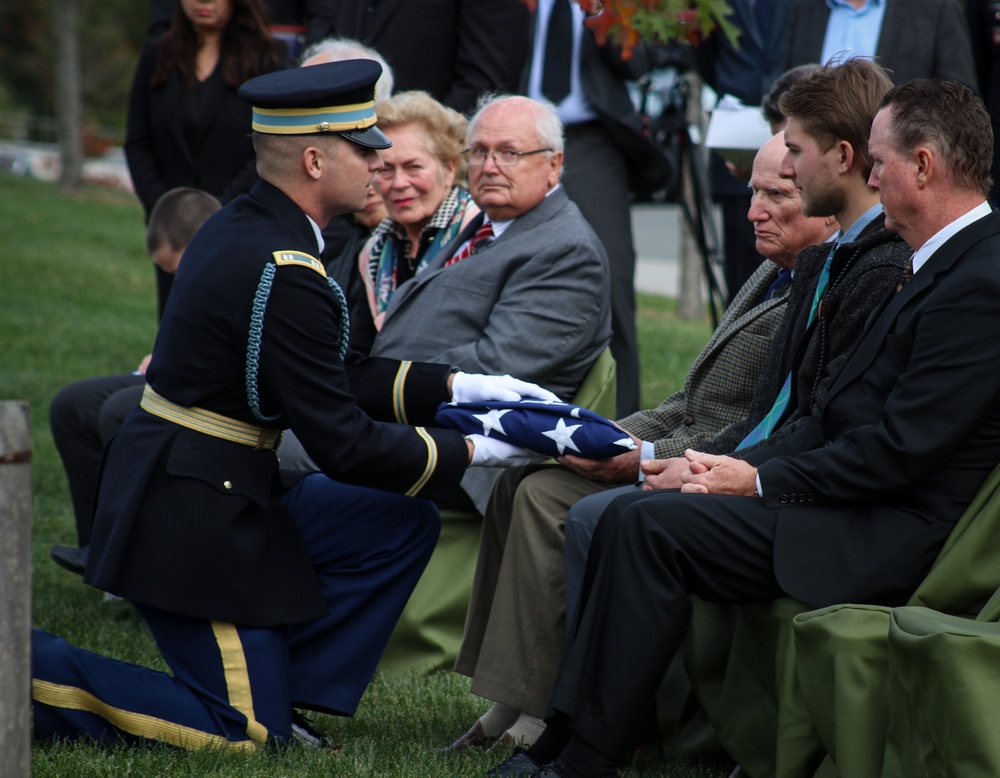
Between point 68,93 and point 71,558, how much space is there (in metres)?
19.6

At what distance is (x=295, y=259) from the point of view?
344 cm

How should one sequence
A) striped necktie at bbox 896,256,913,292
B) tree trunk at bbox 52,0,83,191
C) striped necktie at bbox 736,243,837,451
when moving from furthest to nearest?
1. tree trunk at bbox 52,0,83,191
2. striped necktie at bbox 736,243,837,451
3. striped necktie at bbox 896,256,913,292

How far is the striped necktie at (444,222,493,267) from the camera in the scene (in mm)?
4812

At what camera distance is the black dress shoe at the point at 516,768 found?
10.8ft

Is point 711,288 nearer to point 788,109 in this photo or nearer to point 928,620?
point 788,109

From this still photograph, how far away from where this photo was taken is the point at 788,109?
12.1 feet

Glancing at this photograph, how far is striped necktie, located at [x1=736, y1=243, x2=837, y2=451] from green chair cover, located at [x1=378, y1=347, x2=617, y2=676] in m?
0.91

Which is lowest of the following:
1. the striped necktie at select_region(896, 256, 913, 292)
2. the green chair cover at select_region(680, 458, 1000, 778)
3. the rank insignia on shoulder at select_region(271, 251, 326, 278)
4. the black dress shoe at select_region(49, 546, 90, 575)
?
the black dress shoe at select_region(49, 546, 90, 575)

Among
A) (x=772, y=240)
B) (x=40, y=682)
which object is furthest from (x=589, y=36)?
(x=40, y=682)

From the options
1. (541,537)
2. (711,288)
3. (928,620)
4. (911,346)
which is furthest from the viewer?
(711,288)

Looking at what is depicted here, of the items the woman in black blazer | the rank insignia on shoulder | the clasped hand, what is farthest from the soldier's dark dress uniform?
the woman in black blazer

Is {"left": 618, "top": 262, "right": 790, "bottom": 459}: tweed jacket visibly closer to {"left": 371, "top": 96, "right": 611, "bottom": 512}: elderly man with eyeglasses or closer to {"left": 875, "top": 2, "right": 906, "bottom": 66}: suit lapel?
{"left": 371, "top": 96, "right": 611, "bottom": 512}: elderly man with eyeglasses

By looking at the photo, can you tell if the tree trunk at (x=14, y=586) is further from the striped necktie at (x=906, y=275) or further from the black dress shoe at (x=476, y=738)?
the striped necktie at (x=906, y=275)

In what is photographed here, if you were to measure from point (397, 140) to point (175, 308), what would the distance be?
184 cm
